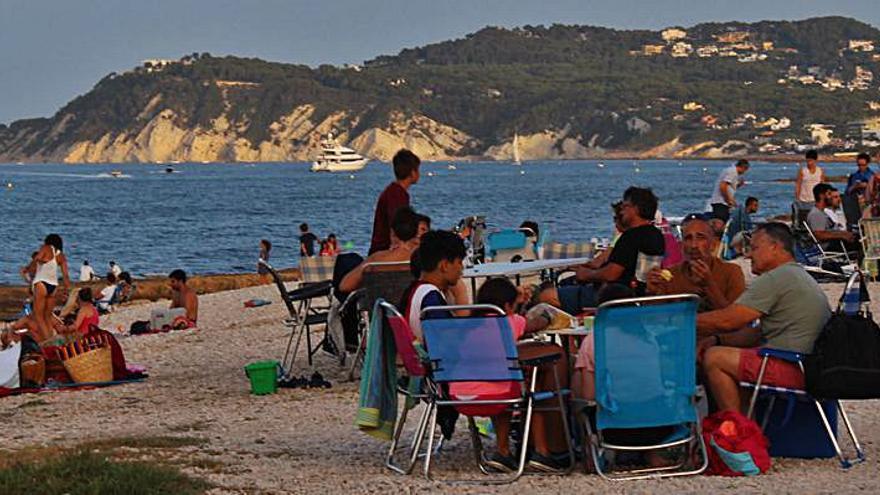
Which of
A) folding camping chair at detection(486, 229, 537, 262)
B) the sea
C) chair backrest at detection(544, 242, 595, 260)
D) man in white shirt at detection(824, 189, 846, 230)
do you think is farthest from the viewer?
the sea

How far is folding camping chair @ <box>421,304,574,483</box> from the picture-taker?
6.54m

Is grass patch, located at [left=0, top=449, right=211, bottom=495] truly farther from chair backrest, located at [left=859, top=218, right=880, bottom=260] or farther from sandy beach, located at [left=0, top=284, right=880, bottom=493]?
chair backrest, located at [left=859, top=218, right=880, bottom=260]

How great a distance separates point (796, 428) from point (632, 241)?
7.26 feet

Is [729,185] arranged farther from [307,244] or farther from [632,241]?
[632,241]

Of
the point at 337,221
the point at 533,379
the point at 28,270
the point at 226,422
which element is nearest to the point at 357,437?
the point at 226,422

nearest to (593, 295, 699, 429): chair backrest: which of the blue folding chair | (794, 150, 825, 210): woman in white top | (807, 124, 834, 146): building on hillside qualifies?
the blue folding chair

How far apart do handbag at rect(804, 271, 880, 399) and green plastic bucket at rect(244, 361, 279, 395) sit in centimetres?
438

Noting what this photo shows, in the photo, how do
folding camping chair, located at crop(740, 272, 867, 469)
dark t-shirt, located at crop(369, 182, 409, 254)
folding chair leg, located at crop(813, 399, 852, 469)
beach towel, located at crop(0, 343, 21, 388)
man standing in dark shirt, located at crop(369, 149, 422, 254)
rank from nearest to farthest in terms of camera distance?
folding camping chair, located at crop(740, 272, 867, 469) < folding chair leg, located at crop(813, 399, 852, 469) < man standing in dark shirt, located at crop(369, 149, 422, 254) < dark t-shirt, located at crop(369, 182, 409, 254) < beach towel, located at crop(0, 343, 21, 388)

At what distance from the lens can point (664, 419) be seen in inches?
257

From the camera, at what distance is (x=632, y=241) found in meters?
9.04

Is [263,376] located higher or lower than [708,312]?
lower

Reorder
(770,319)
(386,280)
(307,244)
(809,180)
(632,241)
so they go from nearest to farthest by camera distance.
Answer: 1. (770,319)
2. (632,241)
3. (386,280)
4. (809,180)
5. (307,244)

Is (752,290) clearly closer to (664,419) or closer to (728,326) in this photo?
(728,326)

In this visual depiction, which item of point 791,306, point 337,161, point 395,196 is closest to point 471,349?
point 791,306
